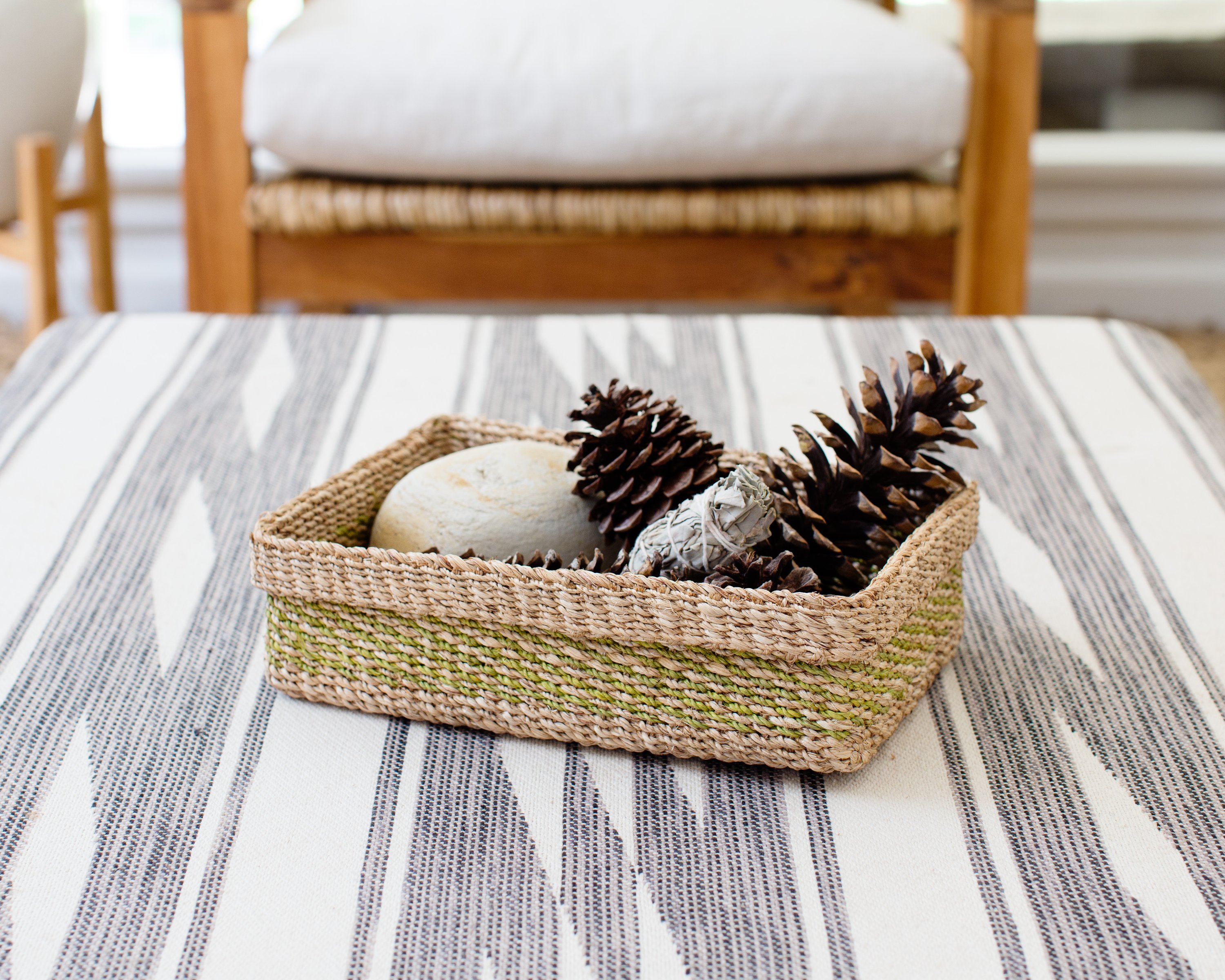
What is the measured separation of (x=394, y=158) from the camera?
122cm

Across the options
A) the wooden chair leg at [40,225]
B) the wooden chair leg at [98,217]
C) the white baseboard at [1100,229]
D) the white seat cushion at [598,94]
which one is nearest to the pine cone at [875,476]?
the white seat cushion at [598,94]

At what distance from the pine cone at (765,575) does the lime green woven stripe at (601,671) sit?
0.09 ft

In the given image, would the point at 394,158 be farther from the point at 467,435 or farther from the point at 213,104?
the point at 467,435

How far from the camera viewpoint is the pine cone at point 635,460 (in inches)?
18.6

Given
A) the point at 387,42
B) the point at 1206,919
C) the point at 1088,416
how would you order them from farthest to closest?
1. the point at 387,42
2. the point at 1088,416
3. the point at 1206,919

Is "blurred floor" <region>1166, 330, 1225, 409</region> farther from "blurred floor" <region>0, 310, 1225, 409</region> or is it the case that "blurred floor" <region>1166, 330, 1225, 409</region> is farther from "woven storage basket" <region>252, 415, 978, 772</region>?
"woven storage basket" <region>252, 415, 978, 772</region>

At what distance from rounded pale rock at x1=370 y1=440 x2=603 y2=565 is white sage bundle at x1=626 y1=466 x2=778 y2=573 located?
0.05m

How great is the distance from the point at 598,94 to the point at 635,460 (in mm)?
814

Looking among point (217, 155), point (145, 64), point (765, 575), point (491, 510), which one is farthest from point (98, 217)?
point (765, 575)

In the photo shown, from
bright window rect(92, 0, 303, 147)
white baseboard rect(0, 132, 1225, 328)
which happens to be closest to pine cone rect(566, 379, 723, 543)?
white baseboard rect(0, 132, 1225, 328)

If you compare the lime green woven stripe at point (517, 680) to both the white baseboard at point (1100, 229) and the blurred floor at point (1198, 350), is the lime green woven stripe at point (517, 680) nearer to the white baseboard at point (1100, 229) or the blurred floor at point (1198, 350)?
the blurred floor at point (1198, 350)

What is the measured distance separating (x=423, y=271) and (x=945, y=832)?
0.99m

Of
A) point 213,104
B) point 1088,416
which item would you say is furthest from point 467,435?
point 213,104

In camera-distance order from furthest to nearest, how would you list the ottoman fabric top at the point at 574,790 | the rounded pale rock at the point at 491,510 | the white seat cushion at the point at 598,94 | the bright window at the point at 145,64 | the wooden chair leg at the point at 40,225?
1. the bright window at the point at 145,64
2. the wooden chair leg at the point at 40,225
3. the white seat cushion at the point at 598,94
4. the rounded pale rock at the point at 491,510
5. the ottoman fabric top at the point at 574,790
